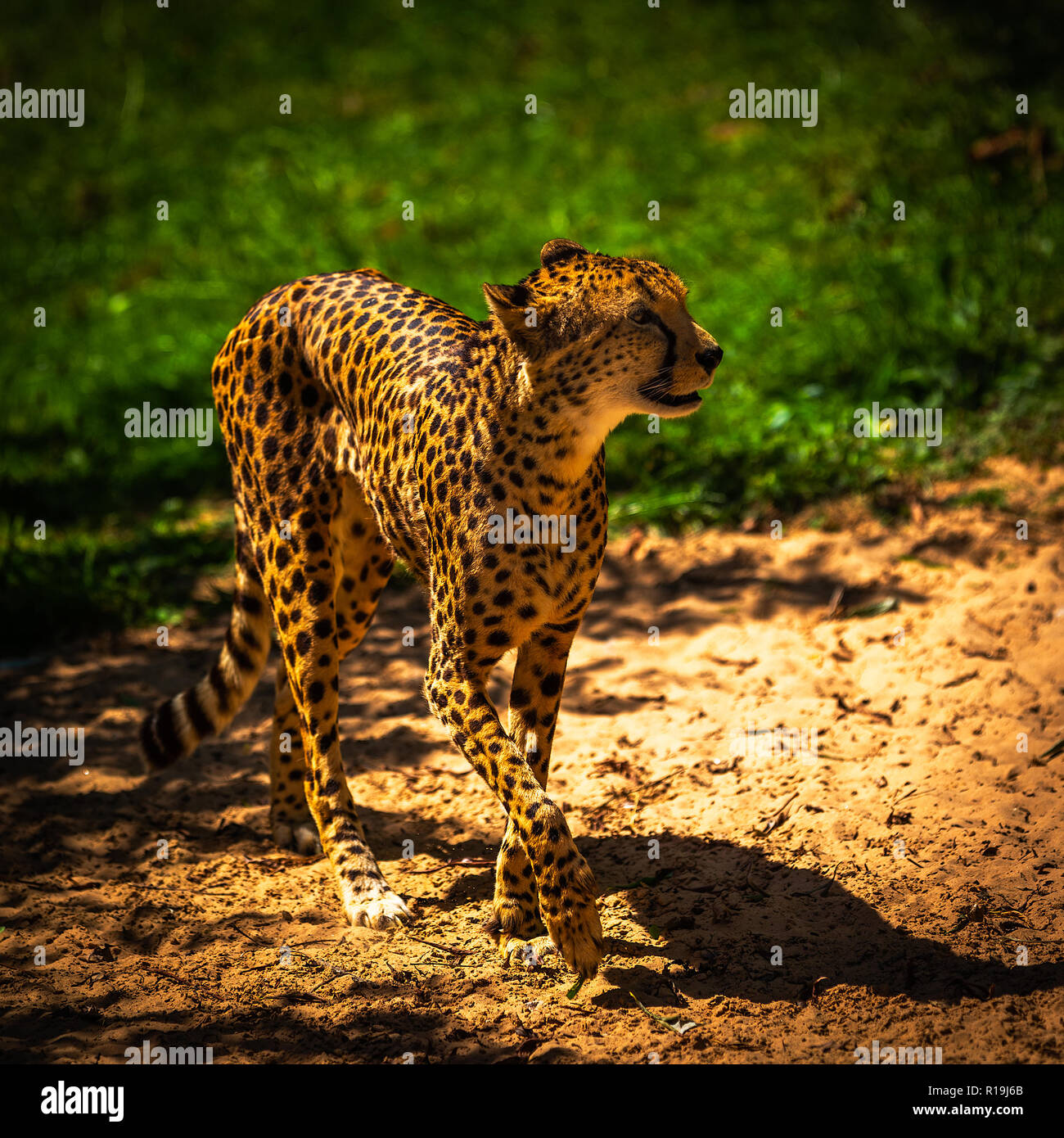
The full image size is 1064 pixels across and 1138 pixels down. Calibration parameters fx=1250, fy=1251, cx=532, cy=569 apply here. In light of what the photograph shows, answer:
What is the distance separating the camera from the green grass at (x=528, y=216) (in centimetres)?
690

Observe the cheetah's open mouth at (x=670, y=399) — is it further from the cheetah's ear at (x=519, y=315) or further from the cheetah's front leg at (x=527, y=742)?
the cheetah's front leg at (x=527, y=742)

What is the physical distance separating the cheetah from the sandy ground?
296 mm


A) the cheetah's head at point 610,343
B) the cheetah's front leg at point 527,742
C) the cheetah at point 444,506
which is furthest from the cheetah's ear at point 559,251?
the cheetah's front leg at point 527,742

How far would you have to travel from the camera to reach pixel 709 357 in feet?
11.5

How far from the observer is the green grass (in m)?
6.90

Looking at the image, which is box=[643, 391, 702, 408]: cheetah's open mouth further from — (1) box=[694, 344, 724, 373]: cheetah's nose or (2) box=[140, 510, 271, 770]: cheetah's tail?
(2) box=[140, 510, 271, 770]: cheetah's tail

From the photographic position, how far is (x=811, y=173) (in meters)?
9.30

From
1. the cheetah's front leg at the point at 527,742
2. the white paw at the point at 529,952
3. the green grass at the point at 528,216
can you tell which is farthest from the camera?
the green grass at the point at 528,216

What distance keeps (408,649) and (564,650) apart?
2.22m

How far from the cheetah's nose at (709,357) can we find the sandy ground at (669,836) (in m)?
1.69

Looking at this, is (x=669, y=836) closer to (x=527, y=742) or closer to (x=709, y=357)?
(x=527, y=742)

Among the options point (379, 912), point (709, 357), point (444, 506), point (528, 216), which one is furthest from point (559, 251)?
point (528, 216)

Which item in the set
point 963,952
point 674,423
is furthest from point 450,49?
point 963,952

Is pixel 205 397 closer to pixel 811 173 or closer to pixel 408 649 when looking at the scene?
pixel 408 649
